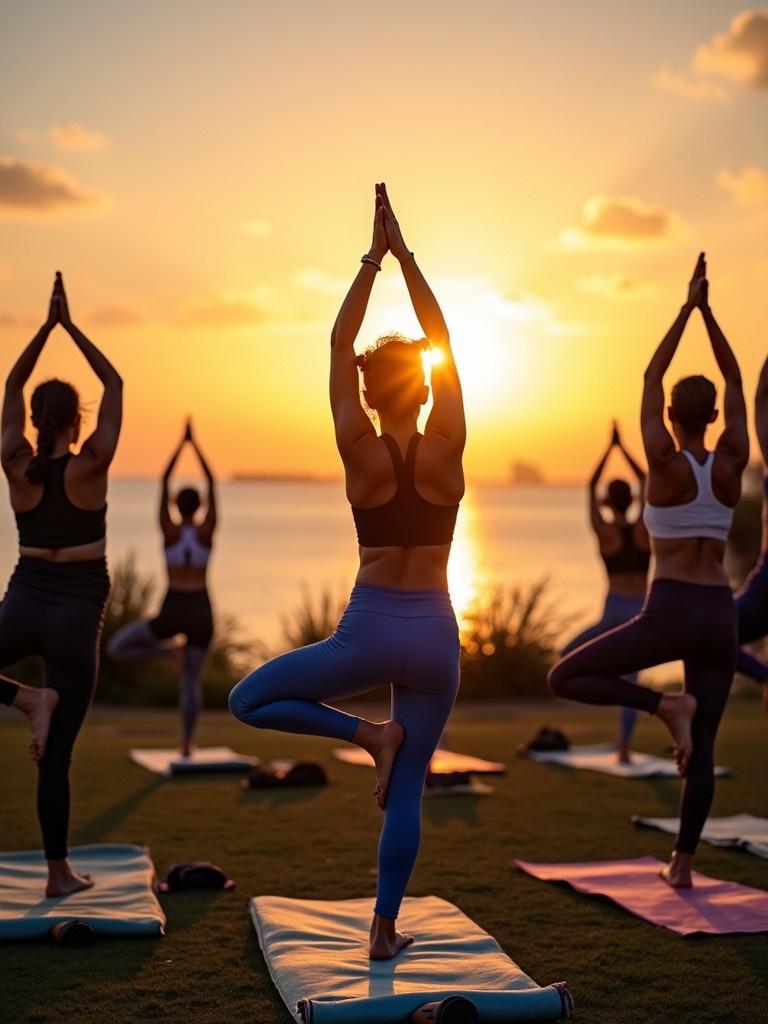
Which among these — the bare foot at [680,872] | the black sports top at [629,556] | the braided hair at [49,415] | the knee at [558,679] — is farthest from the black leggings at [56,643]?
the black sports top at [629,556]

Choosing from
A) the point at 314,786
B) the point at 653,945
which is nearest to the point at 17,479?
the point at 653,945

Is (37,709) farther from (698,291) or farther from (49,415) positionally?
(698,291)

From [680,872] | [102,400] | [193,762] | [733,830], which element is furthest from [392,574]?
[193,762]

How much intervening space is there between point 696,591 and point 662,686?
38.9 ft

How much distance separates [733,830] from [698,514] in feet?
7.36

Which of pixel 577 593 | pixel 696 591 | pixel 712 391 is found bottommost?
pixel 577 593

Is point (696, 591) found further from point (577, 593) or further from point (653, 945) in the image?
point (577, 593)

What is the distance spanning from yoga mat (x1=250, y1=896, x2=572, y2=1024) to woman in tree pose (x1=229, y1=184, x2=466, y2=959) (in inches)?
8.3

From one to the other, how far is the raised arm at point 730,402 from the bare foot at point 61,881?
3.15 m

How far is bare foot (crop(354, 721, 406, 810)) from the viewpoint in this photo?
4.34 meters

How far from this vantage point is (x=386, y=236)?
440 centimetres

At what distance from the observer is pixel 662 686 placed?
55.1 ft

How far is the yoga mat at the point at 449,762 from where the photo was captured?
9.02 metres

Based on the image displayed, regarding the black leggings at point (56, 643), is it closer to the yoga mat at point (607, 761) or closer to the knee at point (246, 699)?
the knee at point (246, 699)
